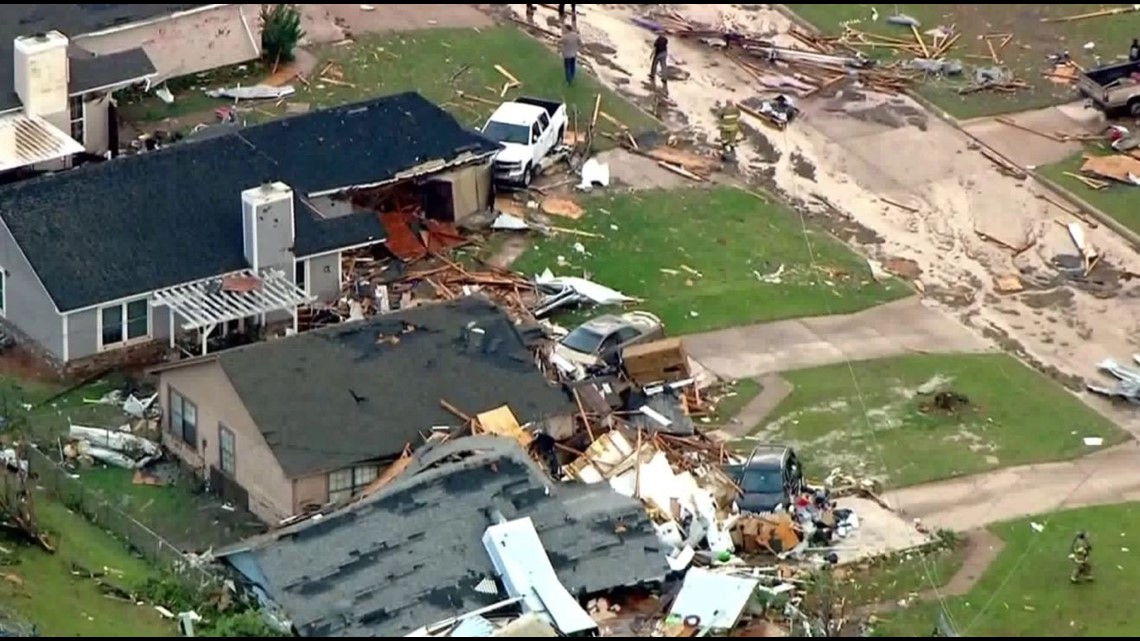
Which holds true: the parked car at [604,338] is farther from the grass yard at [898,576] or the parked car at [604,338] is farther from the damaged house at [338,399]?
the grass yard at [898,576]

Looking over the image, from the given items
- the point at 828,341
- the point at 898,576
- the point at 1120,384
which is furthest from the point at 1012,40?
the point at 898,576

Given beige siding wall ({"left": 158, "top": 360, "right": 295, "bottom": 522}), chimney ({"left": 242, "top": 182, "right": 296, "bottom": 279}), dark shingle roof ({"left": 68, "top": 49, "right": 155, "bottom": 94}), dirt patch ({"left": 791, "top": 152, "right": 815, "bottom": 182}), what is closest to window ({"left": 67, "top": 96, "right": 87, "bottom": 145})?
dark shingle roof ({"left": 68, "top": 49, "right": 155, "bottom": 94})

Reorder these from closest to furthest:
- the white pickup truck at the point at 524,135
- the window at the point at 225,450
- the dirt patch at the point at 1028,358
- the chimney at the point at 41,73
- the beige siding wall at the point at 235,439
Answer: the beige siding wall at the point at 235,439, the window at the point at 225,450, the dirt patch at the point at 1028,358, the chimney at the point at 41,73, the white pickup truck at the point at 524,135

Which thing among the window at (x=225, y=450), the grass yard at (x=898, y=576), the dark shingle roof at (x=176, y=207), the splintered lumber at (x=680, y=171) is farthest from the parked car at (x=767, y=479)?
the splintered lumber at (x=680, y=171)

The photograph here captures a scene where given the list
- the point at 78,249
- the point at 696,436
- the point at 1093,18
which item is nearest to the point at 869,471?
the point at 696,436

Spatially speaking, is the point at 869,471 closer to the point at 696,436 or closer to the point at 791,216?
the point at 696,436
